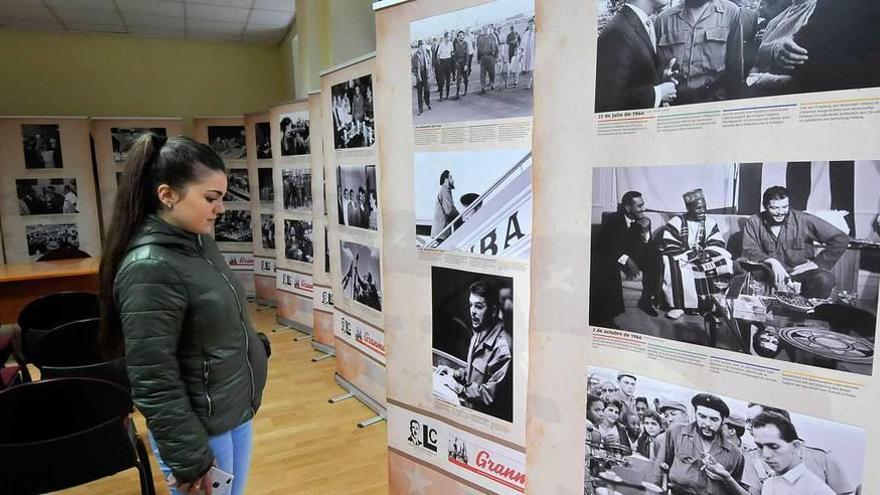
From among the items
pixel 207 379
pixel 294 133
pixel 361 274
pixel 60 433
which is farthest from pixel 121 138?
pixel 207 379

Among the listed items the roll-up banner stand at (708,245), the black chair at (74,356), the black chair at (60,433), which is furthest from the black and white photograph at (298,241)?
the roll-up banner stand at (708,245)

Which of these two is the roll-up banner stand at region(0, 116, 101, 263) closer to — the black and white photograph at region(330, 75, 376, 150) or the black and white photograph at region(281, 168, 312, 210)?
the black and white photograph at region(281, 168, 312, 210)

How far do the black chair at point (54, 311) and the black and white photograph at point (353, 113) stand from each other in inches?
76.7

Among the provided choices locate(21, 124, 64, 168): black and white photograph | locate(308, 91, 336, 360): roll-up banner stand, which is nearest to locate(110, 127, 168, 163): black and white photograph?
locate(21, 124, 64, 168): black and white photograph

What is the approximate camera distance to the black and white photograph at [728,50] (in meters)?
0.94

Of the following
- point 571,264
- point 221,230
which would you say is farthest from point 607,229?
point 221,230

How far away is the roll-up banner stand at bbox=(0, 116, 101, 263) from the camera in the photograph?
229 inches

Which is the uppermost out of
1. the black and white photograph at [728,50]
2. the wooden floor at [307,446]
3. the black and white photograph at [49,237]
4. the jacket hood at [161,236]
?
the black and white photograph at [728,50]

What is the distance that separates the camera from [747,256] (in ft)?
3.54

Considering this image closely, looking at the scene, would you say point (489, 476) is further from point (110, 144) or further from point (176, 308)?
point (110, 144)

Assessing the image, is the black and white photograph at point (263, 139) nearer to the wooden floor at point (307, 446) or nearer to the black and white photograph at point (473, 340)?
the wooden floor at point (307, 446)

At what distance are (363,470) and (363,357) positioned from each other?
868mm

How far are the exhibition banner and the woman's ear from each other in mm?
1655

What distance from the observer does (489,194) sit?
163 cm
